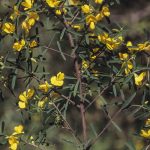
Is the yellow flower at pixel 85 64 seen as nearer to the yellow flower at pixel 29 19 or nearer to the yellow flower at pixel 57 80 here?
the yellow flower at pixel 57 80

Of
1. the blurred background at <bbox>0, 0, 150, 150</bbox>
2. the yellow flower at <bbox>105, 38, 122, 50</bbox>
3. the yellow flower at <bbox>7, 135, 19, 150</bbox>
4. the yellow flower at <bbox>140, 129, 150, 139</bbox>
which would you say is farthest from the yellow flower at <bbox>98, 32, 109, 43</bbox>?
the blurred background at <bbox>0, 0, 150, 150</bbox>

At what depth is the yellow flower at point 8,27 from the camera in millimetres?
1738

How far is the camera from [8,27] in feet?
5.72

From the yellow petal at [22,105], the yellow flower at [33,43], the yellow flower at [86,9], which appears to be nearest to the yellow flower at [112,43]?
the yellow flower at [86,9]

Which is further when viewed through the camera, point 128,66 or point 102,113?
point 102,113

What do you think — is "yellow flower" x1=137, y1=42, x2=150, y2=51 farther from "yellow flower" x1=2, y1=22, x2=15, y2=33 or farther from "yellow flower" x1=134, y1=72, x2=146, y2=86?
"yellow flower" x1=2, y1=22, x2=15, y2=33

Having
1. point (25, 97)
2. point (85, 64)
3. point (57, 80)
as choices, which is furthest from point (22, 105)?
point (85, 64)

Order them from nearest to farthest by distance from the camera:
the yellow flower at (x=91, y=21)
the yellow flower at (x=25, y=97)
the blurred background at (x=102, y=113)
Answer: the yellow flower at (x=91, y=21), the yellow flower at (x=25, y=97), the blurred background at (x=102, y=113)

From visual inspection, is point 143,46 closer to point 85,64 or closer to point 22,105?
point 85,64

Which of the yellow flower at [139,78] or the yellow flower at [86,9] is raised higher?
the yellow flower at [86,9]

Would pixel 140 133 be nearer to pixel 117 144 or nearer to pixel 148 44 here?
pixel 148 44

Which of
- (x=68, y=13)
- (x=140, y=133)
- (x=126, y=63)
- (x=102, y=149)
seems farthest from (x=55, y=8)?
(x=102, y=149)

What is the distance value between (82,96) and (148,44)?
11.8 inches

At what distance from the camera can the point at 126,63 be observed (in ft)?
5.72
